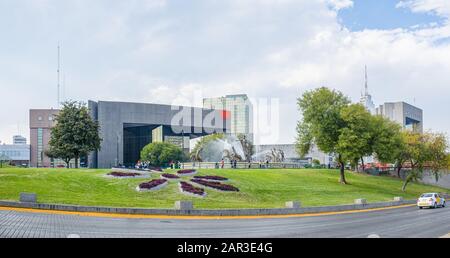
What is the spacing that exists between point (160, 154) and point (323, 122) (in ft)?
163

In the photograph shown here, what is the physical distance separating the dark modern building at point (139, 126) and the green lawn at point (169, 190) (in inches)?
2157

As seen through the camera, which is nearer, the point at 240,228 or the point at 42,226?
the point at 42,226

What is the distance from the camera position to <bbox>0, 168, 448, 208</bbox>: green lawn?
1385 inches

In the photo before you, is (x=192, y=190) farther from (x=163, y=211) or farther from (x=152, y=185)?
(x=163, y=211)

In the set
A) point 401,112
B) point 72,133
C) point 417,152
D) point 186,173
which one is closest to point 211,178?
point 186,173

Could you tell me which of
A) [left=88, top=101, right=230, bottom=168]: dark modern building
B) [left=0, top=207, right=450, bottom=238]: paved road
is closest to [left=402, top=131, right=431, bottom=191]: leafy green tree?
[left=0, top=207, right=450, bottom=238]: paved road

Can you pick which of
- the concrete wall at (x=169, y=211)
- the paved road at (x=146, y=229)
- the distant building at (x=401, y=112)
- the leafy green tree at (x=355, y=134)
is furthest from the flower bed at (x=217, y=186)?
the distant building at (x=401, y=112)

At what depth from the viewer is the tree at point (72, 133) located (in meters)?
66.0

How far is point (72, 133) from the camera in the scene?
217ft
